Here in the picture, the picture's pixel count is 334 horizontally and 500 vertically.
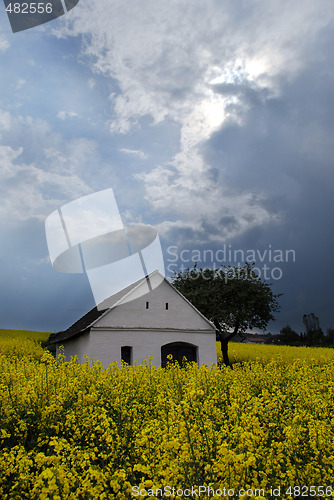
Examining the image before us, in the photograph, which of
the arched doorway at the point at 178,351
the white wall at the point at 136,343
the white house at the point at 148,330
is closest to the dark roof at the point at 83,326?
the white house at the point at 148,330

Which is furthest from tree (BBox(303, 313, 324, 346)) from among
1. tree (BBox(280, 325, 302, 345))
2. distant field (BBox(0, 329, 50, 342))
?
distant field (BBox(0, 329, 50, 342))

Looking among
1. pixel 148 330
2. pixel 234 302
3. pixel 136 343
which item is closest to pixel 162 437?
pixel 136 343

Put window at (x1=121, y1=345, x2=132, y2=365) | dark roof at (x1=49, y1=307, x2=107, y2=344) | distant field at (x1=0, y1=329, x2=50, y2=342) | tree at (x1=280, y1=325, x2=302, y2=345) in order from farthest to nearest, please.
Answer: tree at (x1=280, y1=325, x2=302, y2=345) < distant field at (x1=0, y1=329, x2=50, y2=342) < dark roof at (x1=49, y1=307, x2=107, y2=344) < window at (x1=121, y1=345, x2=132, y2=365)

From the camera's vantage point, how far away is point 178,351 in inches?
945

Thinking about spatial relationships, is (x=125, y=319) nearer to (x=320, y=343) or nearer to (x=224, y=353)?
(x=224, y=353)

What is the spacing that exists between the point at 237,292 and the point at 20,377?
25309mm

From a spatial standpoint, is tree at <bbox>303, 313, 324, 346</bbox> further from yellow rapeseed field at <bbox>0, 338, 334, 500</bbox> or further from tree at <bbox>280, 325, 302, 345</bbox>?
yellow rapeseed field at <bbox>0, 338, 334, 500</bbox>

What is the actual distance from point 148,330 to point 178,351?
2593 millimetres

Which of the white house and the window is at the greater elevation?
the white house

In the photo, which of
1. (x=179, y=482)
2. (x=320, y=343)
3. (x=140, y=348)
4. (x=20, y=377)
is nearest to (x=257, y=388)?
(x=20, y=377)

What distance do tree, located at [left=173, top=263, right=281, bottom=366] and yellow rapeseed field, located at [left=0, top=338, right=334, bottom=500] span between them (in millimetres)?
19078

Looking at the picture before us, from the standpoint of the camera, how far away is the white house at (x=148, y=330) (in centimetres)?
2204

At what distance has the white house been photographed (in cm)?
2204

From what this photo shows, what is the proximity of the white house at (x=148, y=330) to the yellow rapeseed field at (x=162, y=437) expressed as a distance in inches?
416
